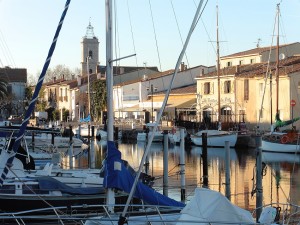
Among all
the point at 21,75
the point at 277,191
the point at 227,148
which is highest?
the point at 21,75

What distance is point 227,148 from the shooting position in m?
24.2

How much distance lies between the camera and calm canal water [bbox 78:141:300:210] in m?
27.0

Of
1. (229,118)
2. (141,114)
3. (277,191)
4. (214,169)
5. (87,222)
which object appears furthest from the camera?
(141,114)

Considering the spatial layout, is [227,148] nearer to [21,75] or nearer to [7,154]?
[7,154]

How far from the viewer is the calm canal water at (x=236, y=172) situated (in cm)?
2705

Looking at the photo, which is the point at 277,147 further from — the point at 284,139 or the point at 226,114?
the point at 226,114

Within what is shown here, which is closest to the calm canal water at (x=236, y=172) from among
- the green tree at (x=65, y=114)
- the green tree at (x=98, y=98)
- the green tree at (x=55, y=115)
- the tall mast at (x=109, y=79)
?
the tall mast at (x=109, y=79)

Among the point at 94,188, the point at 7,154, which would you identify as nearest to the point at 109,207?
the point at 7,154

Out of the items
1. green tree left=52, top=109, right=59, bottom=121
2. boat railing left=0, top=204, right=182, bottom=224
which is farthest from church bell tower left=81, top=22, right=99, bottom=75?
boat railing left=0, top=204, right=182, bottom=224

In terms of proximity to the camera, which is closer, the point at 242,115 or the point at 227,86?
the point at 242,115

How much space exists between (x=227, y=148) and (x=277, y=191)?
21.3 ft

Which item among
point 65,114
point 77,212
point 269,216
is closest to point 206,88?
point 65,114

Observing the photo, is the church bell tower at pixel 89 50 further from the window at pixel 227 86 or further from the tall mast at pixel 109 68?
the tall mast at pixel 109 68

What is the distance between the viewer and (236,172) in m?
38.9
